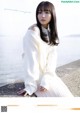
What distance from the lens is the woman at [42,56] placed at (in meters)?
1.98

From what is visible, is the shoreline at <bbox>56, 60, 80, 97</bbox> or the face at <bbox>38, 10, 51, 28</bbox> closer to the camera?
the face at <bbox>38, 10, 51, 28</bbox>

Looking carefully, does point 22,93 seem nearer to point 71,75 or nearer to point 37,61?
point 37,61

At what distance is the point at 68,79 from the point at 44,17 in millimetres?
383

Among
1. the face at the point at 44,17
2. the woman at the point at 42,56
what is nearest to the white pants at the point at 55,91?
the woman at the point at 42,56

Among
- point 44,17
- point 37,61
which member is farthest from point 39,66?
point 44,17

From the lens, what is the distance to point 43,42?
6.57 feet

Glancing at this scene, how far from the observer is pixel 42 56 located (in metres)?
2.00

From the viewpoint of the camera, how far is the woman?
1.98 metres

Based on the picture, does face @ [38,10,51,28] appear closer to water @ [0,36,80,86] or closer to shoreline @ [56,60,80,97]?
water @ [0,36,80,86]

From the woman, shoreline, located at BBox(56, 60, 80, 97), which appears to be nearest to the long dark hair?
the woman

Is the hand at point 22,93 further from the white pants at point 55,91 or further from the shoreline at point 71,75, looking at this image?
the shoreline at point 71,75
